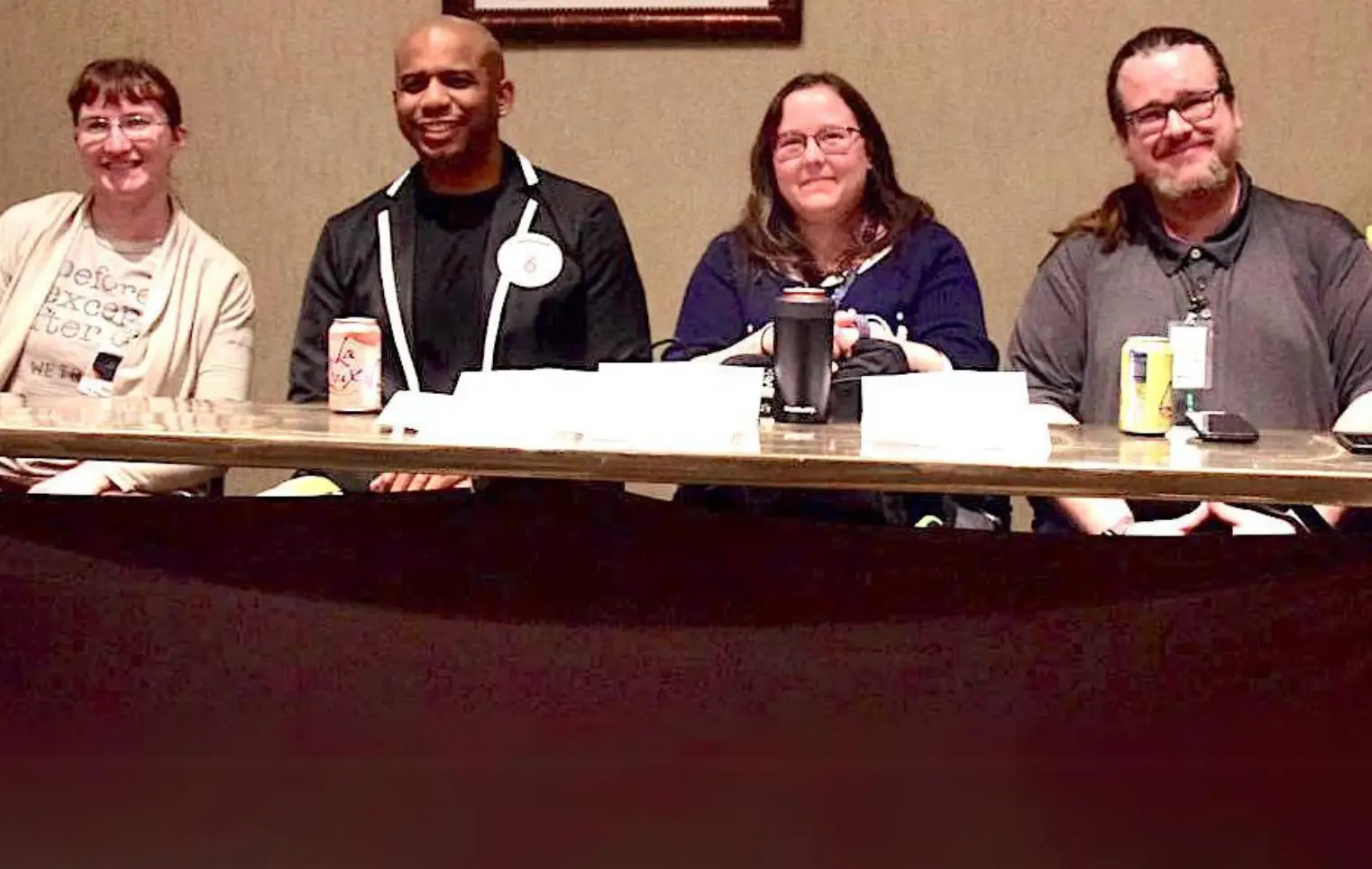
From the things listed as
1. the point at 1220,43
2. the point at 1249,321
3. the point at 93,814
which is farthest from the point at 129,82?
the point at 1220,43

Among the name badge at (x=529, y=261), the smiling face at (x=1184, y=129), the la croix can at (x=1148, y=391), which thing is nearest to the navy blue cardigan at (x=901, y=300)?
the name badge at (x=529, y=261)

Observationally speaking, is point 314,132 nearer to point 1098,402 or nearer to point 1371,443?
point 1098,402

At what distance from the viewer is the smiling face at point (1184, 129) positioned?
7.02ft

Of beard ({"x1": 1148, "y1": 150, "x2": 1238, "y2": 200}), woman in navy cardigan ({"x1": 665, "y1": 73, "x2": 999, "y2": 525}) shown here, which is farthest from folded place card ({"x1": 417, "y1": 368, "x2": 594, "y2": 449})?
beard ({"x1": 1148, "y1": 150, "x2": 1238, "y2": 200})

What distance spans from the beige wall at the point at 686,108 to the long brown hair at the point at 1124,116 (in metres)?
0.66

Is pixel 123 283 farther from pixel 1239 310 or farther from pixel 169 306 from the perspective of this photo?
pixel 1239 310

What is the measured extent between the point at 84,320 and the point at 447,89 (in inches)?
27.6

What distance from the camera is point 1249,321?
83.7 inches

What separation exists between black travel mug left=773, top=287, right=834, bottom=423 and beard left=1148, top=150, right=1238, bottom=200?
2.58 ft

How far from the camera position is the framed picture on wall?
2.88 meters

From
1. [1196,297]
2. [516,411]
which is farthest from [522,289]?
[1196,297]

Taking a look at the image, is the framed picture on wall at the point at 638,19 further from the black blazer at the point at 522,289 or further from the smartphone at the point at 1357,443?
the smartphone at the point at 1357,443

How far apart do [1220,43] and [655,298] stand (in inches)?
47.6

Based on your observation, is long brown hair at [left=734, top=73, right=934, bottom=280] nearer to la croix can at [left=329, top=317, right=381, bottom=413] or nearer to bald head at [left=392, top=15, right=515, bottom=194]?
bald head at [left=392, top=15, right=515, bottom=194]
